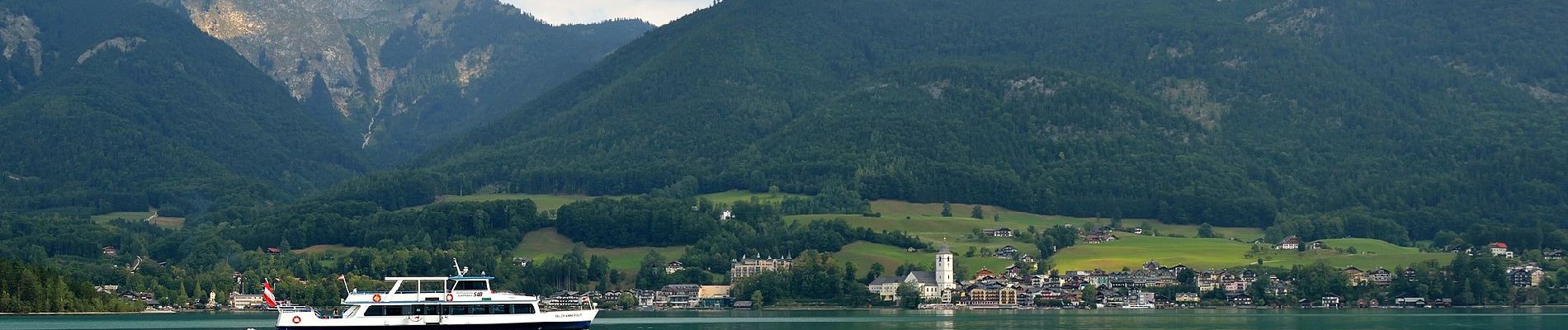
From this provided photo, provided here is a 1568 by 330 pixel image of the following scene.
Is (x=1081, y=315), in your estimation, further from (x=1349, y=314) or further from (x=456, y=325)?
(x=456, y=325)

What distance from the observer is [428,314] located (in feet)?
389

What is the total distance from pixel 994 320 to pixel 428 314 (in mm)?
61859

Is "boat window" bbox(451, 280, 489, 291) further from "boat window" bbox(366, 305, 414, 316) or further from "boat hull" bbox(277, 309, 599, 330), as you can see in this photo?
"boat window" bbox(366, 305, 414, 316)

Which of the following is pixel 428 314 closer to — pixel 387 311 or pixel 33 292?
pixel 387 311

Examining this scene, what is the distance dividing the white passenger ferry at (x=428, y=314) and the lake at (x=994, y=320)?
3416cm

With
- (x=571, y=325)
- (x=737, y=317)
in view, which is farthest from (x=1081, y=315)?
(x=571, y=325)

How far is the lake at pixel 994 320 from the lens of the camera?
15462 cm

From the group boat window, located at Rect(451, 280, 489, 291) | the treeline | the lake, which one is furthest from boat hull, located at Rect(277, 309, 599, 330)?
the treeline

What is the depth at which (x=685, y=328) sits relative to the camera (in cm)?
15462

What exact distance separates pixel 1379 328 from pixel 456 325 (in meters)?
63.8

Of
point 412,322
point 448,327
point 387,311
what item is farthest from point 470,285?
point 387,311

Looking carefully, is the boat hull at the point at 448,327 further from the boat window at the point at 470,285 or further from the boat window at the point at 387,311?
the boat window at the point at 470,285

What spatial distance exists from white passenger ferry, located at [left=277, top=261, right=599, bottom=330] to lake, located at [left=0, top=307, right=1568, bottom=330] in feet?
112

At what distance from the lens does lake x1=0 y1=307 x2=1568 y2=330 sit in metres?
155
